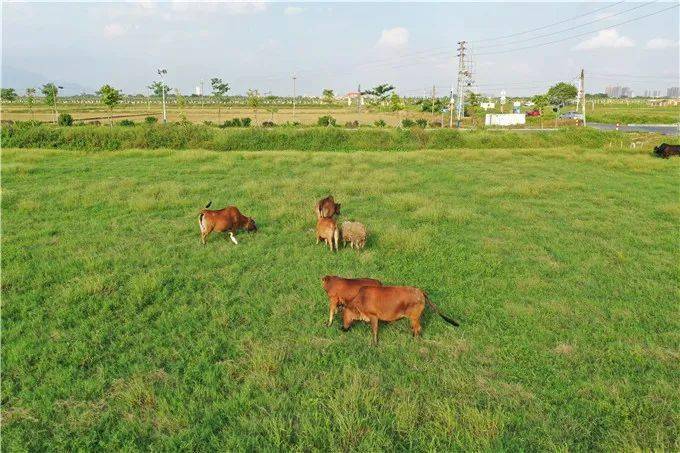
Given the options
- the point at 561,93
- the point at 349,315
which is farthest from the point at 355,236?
the point at 561,93

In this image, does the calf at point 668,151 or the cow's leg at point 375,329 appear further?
the calf at point 668,151

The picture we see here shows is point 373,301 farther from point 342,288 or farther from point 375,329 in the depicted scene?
point 342,288

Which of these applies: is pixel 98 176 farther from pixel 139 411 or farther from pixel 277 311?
pixel 139 411

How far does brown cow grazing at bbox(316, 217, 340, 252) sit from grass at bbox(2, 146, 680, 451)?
428 mm

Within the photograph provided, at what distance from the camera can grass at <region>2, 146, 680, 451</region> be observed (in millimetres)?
3777

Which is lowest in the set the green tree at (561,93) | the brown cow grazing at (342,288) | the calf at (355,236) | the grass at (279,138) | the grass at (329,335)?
the grass at (329,335)

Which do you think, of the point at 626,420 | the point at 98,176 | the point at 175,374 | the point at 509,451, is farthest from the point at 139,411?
the point at 98,176

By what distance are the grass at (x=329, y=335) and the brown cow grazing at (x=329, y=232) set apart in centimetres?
43

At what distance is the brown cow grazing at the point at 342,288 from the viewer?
5.28 meters

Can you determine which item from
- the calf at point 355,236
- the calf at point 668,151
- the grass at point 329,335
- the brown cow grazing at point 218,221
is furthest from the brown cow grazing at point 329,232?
the calf at point 668,151

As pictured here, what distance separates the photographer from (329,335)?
5.34 metres

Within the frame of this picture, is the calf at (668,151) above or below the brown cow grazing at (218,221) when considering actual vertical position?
above

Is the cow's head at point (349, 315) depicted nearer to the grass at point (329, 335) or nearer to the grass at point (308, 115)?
the grass at point (329, 335)

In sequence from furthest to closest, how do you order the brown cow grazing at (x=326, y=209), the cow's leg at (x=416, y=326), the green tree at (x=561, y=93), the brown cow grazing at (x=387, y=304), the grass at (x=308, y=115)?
1. the green tree at (x=561, y=93)
2. the grass at (x=308, y=115)
3. the brown cow grazing at (x=326, y=209)
4. the cow's leg at (x=416, y=326)
5. the brown cow grazing at (x=387, y=304)
